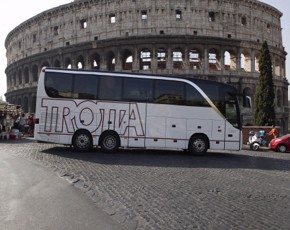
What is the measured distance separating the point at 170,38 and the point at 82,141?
29.9 m

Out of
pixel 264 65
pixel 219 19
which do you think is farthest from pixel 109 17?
pixel 264 65

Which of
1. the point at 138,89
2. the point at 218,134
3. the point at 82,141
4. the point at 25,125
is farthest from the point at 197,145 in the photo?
the point at 25,125

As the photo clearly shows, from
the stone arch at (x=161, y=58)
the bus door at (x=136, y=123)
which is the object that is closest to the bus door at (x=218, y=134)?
the bus door at (x=136, y=123)

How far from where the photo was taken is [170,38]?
39.5 metres

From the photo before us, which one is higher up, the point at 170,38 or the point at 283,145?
the point at 170,38

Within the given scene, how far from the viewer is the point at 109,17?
4253 centimetres

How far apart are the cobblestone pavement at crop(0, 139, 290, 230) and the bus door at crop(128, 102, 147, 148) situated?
1.39 meters

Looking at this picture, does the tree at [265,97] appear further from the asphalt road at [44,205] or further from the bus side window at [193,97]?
the asphalt road at [44,205]

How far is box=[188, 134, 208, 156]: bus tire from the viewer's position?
41.4 ft

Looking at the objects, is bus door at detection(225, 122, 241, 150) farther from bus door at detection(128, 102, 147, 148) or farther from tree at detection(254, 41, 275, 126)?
tree at detection(254, 41, 275, 126)

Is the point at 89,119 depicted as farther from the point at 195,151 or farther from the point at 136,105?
the point at 195,151

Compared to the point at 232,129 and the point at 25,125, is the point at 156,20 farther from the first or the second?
the point at 232,129

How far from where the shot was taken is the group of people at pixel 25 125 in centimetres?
2142

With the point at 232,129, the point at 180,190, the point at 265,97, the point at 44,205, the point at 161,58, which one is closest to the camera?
the point at 44,205
